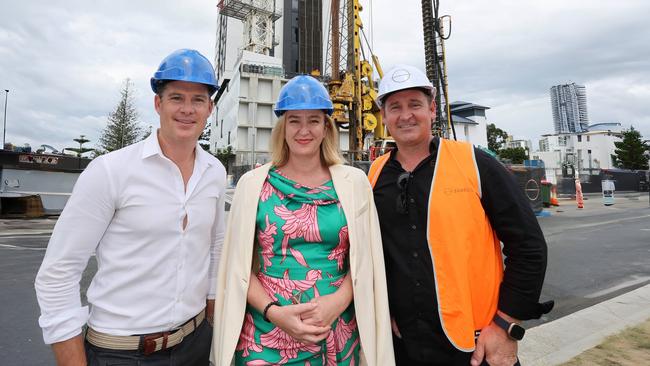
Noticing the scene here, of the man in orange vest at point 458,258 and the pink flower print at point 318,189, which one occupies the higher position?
the pink flower print at point 318,189

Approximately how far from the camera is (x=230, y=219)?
72.4 inches

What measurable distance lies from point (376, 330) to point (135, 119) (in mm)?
30084

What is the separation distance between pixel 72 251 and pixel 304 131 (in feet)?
3.98

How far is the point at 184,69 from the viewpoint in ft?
5.48

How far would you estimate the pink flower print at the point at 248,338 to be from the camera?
167 centimetres

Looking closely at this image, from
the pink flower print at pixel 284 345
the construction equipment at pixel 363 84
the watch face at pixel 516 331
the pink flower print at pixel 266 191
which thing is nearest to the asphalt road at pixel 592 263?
the watch face at pixel 516 331

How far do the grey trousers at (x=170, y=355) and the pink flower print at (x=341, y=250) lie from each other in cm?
80

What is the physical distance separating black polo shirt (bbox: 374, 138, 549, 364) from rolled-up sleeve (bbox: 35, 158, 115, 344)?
141cm

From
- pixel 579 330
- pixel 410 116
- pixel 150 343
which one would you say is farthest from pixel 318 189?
pixel 579 330

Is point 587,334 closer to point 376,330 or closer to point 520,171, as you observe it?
point 376,330

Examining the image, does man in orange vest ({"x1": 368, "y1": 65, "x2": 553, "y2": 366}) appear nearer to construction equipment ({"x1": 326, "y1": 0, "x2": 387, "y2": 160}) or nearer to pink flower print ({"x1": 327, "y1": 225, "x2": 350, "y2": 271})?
pink flower print ({"x1": 327, "y1": 225, "x2": 350, "y2": 271})

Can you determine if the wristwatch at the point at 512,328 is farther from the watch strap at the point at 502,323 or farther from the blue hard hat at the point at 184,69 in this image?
the blue hard hat at the point at 184,69

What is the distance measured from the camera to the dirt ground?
288 centimetres

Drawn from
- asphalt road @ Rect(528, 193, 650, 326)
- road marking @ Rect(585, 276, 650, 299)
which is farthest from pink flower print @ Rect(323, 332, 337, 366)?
road marking @ Rect(585, 276, 650, 299)
